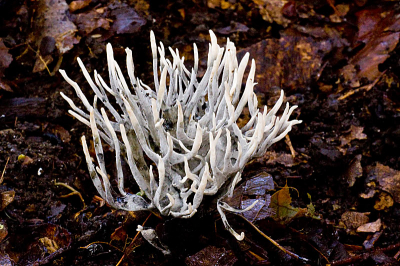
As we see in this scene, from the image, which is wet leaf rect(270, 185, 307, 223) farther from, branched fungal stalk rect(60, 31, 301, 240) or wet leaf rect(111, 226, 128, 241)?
wet leaf rect(111, 226, 128, 241)

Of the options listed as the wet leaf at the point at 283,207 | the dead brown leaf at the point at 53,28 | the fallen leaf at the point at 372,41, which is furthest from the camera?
the fallen leaf at the point at 372,41

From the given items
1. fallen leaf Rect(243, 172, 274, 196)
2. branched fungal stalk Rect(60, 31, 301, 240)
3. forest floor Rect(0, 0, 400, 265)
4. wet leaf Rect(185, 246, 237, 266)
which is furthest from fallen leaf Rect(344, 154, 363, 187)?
wet leaf Rect(185, 246, 237, 266)

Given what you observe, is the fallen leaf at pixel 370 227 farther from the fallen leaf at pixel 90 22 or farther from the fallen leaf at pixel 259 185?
the fallen leaf at pixel 90 22

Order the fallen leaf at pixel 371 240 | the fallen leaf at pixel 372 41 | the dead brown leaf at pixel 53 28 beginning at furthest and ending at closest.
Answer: the fallen leaf at pixel 372 41 → the dead brown leaf at pixel 53 28 → the fallen leaf at pixel 371 240

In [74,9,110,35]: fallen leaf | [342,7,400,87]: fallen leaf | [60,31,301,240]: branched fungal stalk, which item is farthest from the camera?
[342,7,400,87]: fallen leaf

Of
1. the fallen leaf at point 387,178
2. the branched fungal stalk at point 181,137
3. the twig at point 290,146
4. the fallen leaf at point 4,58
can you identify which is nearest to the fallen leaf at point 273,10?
the twig at point 290,146

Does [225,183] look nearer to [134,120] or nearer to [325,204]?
[134,120]

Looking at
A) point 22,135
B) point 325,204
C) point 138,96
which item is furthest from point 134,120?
point 325,204
